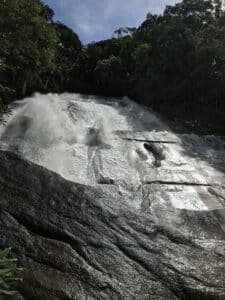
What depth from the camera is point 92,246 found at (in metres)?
7.37

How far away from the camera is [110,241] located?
771cm

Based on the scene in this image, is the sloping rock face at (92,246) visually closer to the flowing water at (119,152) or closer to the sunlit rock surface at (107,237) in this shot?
the sunlit rock surface at (107,237)

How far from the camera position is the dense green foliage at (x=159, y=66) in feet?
109

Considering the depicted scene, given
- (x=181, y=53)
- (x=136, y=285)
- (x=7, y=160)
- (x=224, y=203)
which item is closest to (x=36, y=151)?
(x=224, y=203)

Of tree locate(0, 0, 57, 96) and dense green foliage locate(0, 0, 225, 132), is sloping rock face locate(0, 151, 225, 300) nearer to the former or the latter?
tree locate(0, 0, 57, 96)

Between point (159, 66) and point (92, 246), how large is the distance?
32.8 m

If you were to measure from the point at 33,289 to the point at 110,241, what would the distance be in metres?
2.08

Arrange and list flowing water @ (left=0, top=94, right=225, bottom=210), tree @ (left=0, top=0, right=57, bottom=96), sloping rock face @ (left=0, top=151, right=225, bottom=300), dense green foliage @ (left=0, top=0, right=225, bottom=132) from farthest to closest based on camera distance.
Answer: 1. dense green foliage @ (left=0, top=0, right=225, bottom=132)
2. tree @ (left=0, top=0, right=57, bottom=96)
3. flowing water @ (left=0, top=94, right=225, bottom=210)
4. sloping rock face @ (left=0, top=151, right=225, bottom=300)

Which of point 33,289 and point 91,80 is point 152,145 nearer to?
point 33,289

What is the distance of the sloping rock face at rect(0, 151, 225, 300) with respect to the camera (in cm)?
644

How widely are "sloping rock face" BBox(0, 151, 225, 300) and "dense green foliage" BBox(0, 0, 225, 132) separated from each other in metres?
14.5

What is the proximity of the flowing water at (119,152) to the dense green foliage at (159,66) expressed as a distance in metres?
2.91

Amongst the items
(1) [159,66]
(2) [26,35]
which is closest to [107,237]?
(2) [26,35]

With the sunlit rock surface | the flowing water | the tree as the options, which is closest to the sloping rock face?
the sunlit rock surface
